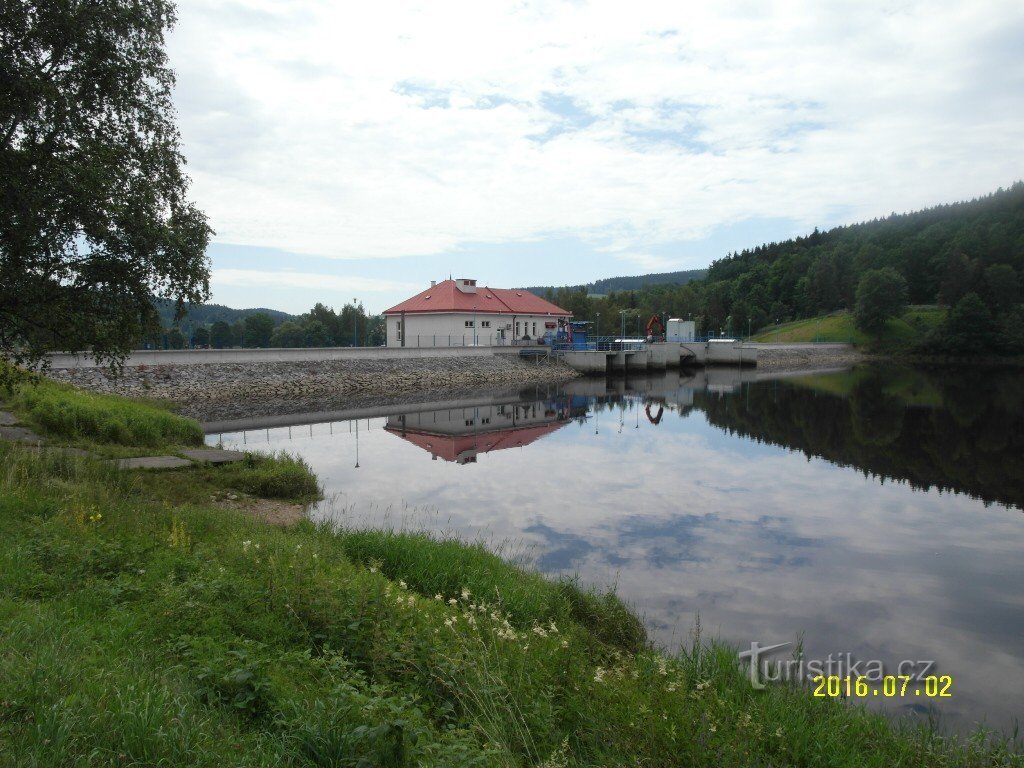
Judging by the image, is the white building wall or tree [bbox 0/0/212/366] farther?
the white building wall

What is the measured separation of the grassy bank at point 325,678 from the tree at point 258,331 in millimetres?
61643

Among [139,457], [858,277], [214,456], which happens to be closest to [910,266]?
[858,277]

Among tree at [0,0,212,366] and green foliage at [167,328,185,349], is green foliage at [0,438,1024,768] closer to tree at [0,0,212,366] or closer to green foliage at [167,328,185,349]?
tree at [0,0,212,366]

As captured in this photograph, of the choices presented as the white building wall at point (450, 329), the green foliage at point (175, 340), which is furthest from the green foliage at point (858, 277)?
the green foliage at point (175, 340)

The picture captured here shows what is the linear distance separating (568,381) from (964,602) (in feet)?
141

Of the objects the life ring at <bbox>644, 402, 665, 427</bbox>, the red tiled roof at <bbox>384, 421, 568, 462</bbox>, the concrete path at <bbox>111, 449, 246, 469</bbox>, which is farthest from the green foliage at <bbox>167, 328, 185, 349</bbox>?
the life ring at <bbox>644, 402, 665, 427</bbox>

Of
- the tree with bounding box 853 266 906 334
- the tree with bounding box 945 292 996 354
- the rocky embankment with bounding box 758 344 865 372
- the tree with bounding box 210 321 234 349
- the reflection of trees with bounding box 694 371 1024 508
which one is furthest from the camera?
the tree with bounding box 853 266 906 334

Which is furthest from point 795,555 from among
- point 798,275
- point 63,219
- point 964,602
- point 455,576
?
point 798,275

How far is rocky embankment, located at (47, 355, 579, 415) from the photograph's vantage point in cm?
2888

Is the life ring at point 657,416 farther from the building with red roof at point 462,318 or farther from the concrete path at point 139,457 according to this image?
the building with red roof at point 462,318

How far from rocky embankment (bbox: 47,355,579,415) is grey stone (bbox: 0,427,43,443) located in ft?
23.6

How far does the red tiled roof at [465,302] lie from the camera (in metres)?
56.6

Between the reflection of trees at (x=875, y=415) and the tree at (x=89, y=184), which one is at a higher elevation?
the tree at (x=89, y=184)

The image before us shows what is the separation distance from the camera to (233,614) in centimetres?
560
